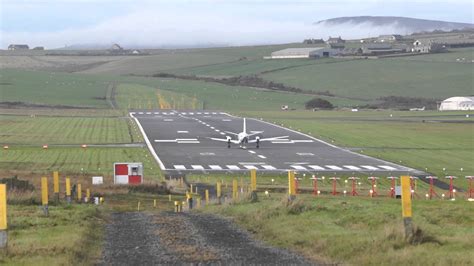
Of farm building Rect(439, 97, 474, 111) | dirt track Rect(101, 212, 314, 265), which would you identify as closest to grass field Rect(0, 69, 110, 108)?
farm building Rect(439, 97, 474, 111)

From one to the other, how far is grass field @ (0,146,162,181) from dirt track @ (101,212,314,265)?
27642 millimetres

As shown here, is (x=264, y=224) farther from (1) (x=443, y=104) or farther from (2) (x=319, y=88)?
(2) (x=319, y=88)

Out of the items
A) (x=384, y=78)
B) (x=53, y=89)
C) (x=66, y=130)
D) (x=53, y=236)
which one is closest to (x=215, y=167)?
(x=66, y=130)

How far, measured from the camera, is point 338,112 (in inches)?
5069

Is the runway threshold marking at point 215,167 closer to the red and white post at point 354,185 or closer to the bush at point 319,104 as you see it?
the red and white post at point 354,185

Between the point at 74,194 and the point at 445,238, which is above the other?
the point at 445,238

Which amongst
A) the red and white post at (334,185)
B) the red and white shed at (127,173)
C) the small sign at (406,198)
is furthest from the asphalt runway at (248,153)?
the small sign at (406,198)

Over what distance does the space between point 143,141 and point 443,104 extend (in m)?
77.6

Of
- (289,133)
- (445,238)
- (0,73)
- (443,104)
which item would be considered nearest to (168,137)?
(289,133)

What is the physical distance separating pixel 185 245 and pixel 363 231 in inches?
133

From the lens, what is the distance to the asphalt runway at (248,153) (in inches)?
2192

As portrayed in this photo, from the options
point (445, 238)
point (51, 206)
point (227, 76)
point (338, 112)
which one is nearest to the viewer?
point (445, 238)

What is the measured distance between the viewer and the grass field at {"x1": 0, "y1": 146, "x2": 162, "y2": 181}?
5252 centimetres

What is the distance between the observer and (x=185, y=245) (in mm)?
17375
